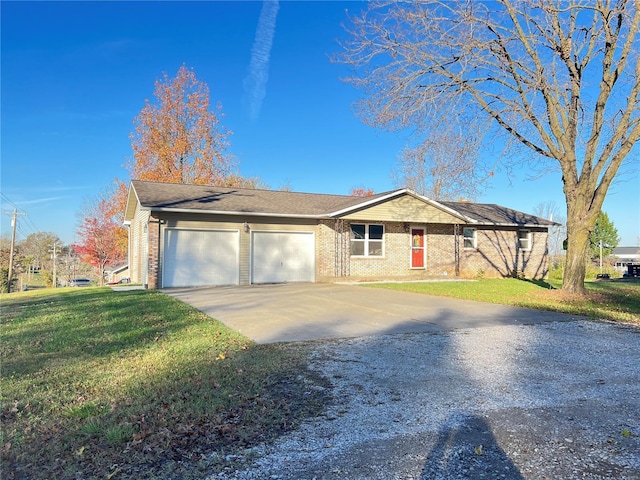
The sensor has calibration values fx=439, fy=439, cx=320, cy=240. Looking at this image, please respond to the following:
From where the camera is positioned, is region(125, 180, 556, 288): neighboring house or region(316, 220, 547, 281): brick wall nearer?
region(125, 180, 556, 288): neighboring house

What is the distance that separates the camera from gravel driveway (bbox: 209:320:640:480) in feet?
9.45

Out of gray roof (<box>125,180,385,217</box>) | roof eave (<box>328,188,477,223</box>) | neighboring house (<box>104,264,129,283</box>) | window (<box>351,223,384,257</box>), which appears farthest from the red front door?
neighboring house (<box>104,264,129,283</box>)

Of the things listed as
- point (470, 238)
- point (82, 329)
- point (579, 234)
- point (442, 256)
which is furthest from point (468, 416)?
point (470, 238)

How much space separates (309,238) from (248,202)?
282cm

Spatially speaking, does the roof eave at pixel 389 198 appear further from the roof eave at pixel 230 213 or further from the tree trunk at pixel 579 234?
the tree trunk at pixel 579 234

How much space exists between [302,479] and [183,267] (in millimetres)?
13477

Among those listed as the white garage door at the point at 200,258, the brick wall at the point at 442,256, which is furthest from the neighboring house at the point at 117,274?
the brick wall at the point at 442,256

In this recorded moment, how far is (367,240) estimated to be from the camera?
19.0 metres

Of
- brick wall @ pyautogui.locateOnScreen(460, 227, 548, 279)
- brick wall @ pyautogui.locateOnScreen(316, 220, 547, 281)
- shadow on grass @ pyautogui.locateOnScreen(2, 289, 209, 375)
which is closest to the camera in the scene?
shadow on grass @ pyautogui.locateOnScreen(2, 289, 209, 375)

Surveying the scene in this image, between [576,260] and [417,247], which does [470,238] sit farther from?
[576,260]

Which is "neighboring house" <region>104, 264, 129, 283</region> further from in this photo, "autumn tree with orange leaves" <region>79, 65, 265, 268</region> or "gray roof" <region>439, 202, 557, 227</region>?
"gray roof" <region>439, 202, 557, 227</region>

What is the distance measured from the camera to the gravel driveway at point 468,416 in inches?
113

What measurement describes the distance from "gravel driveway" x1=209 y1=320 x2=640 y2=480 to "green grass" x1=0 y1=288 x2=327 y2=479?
1.19 ft

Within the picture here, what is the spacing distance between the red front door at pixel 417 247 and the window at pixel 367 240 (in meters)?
1.70
